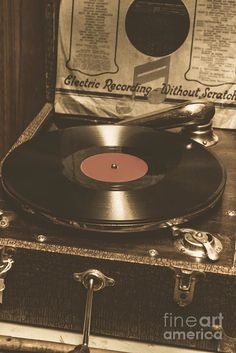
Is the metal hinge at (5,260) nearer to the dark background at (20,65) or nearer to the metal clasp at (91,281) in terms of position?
the metal clasp at (91,281)

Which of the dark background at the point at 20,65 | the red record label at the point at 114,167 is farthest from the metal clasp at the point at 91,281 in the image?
the dark background at the point at 20,65

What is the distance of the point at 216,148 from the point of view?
5.45ft

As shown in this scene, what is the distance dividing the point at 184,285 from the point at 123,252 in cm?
14

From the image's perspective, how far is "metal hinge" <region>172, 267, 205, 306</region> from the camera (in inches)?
43.2

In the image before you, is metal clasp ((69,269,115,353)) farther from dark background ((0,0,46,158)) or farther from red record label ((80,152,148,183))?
dark background ((0,0,46,158))

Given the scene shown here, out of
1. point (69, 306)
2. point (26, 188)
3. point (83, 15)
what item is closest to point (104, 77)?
point (83, 15)

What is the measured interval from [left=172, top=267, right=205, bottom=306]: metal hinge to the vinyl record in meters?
0.11

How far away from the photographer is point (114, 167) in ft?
4.63

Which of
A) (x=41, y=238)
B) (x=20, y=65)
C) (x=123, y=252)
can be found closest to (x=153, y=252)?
(x=123, y=252)

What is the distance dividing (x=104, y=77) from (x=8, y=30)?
34 centimetres

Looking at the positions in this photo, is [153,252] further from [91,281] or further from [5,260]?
[5,260]

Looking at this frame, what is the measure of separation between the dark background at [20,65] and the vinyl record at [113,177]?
0.38m

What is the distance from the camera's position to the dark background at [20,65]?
1.77 m

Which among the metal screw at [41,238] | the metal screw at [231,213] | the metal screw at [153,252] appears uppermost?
the metal screw at [153,252]
